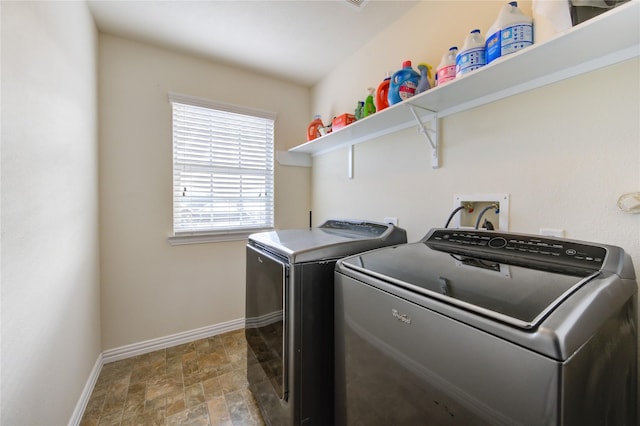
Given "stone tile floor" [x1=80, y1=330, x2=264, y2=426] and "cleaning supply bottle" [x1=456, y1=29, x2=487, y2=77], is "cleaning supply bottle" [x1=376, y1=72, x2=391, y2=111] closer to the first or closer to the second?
"cleaning supply bottle" [x1=456, y1=29, x2=487, y2=77]

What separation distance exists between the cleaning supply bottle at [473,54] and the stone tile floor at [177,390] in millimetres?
2116

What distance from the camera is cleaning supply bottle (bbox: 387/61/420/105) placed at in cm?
147

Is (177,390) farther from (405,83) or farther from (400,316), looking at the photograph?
(405,83)

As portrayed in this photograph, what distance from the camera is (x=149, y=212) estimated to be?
7.20 ft

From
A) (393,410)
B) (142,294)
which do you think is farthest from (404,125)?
(142,294)

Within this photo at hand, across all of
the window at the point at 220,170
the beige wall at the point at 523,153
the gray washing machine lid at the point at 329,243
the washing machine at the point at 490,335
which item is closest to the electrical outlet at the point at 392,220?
the beige wall at the point at 523,153

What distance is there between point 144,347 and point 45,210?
5.04 ft

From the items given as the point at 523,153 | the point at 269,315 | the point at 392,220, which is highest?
the point at 523,153

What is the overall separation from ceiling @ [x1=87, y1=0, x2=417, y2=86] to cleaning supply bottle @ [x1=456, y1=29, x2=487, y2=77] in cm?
80

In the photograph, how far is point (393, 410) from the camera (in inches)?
32.6

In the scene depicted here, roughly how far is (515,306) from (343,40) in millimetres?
2181

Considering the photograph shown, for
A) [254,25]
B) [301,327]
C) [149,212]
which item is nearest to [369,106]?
[254,25]

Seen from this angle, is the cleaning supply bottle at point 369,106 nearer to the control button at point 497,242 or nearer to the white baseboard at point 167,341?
the control button at point 497,242

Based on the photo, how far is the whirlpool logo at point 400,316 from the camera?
765mm
